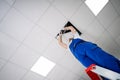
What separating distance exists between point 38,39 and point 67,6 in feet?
3.14

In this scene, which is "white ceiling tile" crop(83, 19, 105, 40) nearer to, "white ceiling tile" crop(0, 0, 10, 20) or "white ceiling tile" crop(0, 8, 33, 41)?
"white ceiling tile" crop(0, 8, 33, 41)

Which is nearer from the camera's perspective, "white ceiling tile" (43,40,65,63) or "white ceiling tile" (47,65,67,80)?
"white ceiling tile" (43,40,65,63)

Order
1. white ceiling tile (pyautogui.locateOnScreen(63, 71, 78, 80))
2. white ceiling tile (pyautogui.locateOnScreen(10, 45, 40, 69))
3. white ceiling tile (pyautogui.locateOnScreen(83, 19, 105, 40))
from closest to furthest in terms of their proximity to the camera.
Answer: white ceiling tile (pyautogui.locateOnScreen(10, 45, 40, 69))
white ceiling tile (pyautogui.locateOnScreen(83, 19, 105, 40))
white ceiling tile (pyautogui.locateOnScreen(63, 71, 78, 80))

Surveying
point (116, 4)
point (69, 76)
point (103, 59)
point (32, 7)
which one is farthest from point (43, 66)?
point (116, 4)

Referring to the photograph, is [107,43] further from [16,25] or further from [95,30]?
[16,25]

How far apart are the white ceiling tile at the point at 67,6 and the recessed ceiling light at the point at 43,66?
4.03 feet

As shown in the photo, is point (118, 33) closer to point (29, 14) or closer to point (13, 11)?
point (29, 14)

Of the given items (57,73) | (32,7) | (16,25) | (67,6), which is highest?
(67,6)

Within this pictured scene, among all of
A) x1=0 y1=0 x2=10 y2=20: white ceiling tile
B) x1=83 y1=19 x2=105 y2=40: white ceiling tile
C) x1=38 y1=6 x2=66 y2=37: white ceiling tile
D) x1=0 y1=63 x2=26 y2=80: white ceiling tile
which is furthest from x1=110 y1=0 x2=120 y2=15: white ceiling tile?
x1=0 y1=63 x2=26 y2=80: white ceiling tile

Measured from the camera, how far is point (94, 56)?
1938 mm

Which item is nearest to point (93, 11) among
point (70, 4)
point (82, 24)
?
point (82, 24)

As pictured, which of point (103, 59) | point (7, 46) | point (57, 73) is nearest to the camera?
point (103, 59)

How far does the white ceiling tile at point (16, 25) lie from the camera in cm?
256

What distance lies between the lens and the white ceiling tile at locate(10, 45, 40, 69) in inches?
119
